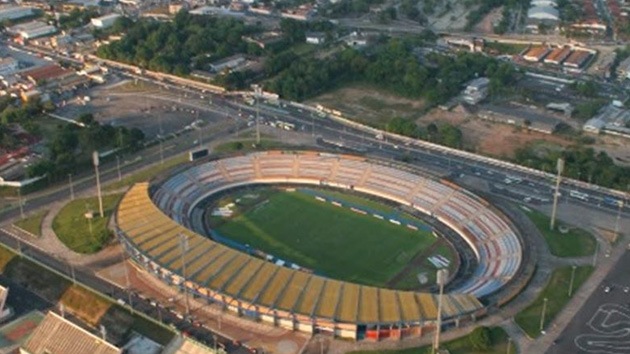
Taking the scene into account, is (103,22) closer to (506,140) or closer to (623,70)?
(506,140)

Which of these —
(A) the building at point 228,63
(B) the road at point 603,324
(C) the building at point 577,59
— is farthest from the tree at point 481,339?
(C) the building at point 577,59

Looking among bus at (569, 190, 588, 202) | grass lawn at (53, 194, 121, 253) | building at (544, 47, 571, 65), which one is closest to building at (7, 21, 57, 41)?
grass lawn at (53, 194, 121, 253)

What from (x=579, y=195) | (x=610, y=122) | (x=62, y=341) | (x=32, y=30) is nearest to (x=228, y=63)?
(x=32, y=30)

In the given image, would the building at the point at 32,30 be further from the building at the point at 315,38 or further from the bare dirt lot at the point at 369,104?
the bare dirt lot at the point at 369,104

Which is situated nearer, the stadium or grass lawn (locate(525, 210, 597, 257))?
the stadium

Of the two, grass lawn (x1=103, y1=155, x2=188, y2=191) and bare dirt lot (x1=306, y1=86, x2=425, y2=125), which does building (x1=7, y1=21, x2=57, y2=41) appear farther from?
grass lawn (x1=103, y1=155, x2=188, y2=191)

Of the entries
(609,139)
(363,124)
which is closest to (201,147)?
(363,124)
